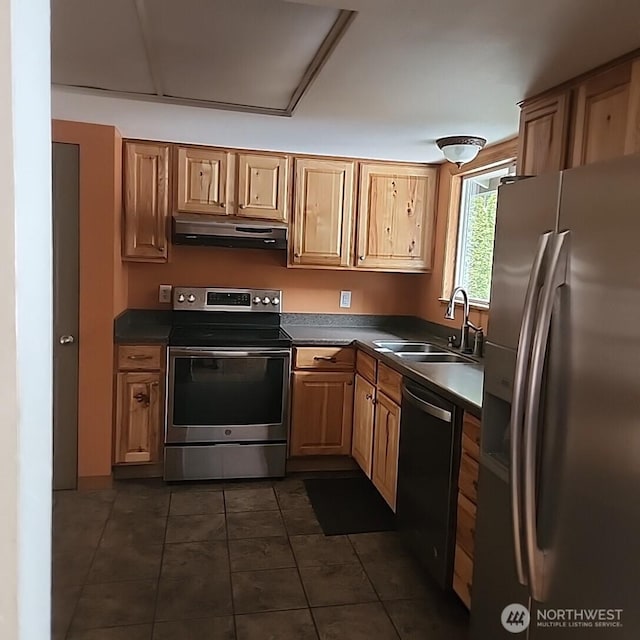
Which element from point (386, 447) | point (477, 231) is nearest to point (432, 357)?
point (386, 447)

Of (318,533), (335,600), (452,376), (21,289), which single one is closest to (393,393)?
(452,376)

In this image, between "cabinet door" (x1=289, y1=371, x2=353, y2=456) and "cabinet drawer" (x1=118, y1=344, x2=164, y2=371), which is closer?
"cabinet drawer" (x1=118, y1=344, x2=164, y2=371)

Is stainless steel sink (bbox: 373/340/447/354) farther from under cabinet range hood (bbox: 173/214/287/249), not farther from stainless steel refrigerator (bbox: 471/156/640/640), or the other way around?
stainless steel refrigerator (bbox: 471/156/640/640)

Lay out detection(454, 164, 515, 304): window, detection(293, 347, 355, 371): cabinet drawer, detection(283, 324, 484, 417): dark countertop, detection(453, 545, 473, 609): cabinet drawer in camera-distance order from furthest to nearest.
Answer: detection(293, 347, 355, 371): cabinet drawer, detection(454, 164, 515, 304): window, detection(283, 324, 484, 417): dark countertop, detection(453, 545, 473, 609): cabinet drawer

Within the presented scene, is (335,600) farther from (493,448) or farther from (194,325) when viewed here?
(194,325)

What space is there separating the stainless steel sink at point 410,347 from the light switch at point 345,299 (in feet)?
2.27

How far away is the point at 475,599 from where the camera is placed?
1.78m

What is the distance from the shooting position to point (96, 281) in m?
3.20

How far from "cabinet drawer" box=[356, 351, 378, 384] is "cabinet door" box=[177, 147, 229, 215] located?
4.23ft

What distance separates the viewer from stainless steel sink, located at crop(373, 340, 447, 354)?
352 centimetres

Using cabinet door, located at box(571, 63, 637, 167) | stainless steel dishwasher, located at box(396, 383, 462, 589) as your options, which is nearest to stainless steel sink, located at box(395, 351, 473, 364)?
stainless steel dishwasher, located at box(396, 383, 462, 589)

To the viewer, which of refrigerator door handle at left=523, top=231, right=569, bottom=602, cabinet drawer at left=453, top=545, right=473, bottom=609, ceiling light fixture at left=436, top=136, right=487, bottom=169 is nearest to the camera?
refrigerator door handle at left=523, top=231, right=569, bottom=602

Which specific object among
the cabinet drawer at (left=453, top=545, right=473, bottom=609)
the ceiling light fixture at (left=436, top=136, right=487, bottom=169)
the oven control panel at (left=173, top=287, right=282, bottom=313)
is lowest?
the cabinet drawer at (left=453, top=545, right=473, bottom=609)

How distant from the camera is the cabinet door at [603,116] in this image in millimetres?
1709
